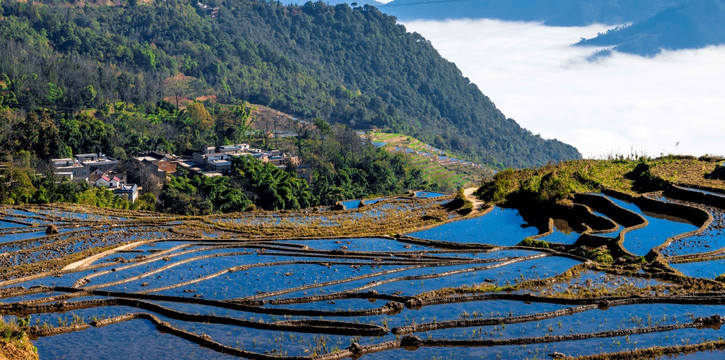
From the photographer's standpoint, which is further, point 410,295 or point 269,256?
point 269,256

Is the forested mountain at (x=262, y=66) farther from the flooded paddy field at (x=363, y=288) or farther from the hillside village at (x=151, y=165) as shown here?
the flooded paddy field at (x=363, y=288)

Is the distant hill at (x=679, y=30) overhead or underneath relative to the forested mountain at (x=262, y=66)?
overhead

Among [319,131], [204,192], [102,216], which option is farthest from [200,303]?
[319,131]

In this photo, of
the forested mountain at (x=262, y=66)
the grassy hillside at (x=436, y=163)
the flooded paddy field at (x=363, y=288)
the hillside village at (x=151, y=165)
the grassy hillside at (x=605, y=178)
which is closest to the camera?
the flooded paddy field at (x=363, y=288)

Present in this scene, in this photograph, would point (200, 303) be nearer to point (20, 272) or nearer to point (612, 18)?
point (20, 272)

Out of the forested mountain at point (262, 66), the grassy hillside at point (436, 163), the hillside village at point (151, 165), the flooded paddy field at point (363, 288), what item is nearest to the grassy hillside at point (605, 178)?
the flooded paddy field at point (363, 288)

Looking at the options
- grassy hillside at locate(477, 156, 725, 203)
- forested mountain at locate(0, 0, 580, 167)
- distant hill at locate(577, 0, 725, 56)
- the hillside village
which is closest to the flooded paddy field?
grassy hillside at locate(477, 156, 725, 203)

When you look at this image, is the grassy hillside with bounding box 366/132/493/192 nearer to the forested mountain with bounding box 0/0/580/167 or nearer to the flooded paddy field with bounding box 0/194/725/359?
the forested mountain with bounding box 0/0/580/167
